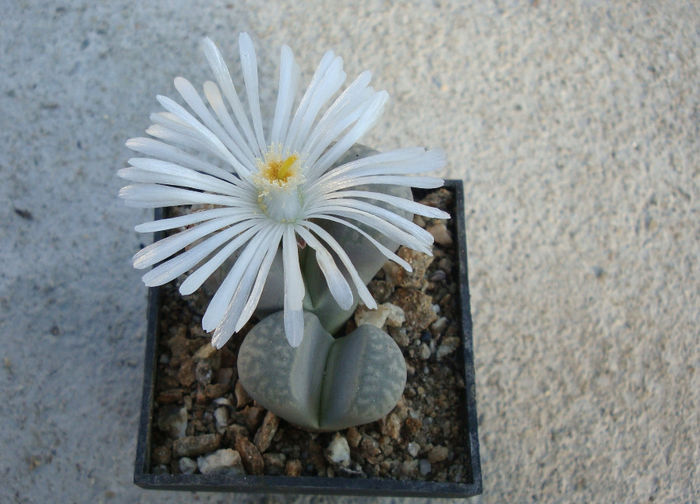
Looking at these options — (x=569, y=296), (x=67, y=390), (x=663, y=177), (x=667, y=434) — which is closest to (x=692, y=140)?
(x=663, y=177)

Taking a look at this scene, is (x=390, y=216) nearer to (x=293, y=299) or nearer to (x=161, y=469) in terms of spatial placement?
(x=293, y=299)

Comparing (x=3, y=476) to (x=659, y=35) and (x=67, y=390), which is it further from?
(x=659, y=35)

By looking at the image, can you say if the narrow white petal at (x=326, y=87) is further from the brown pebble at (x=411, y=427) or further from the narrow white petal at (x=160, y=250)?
the brown pebble at (x=411, y=427)

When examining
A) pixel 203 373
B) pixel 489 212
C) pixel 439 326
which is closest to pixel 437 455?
pixel 439 326

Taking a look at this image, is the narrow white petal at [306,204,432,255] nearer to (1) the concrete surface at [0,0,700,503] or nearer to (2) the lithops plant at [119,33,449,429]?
(2) the lithops plant at [119,33,449,429]

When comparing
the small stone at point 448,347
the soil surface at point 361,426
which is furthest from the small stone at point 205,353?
the small stone at point 448,347

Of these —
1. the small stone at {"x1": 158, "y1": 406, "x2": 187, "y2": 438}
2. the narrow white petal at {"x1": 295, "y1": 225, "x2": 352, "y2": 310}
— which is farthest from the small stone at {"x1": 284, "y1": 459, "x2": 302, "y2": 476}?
the narrow white petal at {"x1": 295, "y1": 225, "x2": 352, "y2": 310}
